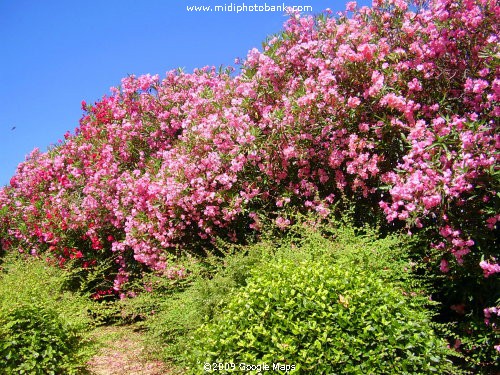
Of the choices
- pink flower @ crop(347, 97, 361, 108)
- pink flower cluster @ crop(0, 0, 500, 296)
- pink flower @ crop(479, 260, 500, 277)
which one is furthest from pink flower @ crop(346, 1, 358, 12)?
pink flower @ crop(479, 260, 500, 277)

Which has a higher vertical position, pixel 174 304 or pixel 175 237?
pixel 175 237

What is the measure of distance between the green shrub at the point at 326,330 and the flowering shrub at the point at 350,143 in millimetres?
1184

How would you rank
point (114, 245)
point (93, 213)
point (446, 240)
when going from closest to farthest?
1. point (446, 240)
2. point (114, 245)
3. point (93, 213)

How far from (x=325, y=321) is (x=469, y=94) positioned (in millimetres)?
3139

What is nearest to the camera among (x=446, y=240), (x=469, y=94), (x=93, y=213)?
(x=446, y=240)

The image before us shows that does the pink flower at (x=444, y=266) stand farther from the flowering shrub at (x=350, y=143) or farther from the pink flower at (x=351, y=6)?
the pink flower at (x=351, y=6)

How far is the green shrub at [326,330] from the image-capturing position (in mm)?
3410

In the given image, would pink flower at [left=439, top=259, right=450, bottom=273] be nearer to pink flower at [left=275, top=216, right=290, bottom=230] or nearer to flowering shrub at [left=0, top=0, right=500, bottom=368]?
flowering shrub at [left=0, top=0, right=500, bottom=368]

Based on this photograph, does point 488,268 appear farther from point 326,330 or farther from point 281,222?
point 281,222

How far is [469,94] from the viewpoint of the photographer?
5168mm

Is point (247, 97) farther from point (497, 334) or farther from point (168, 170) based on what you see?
point (497, 334)

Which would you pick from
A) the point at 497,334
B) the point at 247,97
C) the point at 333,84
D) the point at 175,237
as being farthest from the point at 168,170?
the point at 497,334

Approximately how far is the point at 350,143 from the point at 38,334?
12.4 feet

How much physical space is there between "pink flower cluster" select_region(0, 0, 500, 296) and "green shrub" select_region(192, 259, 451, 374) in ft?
3.91
